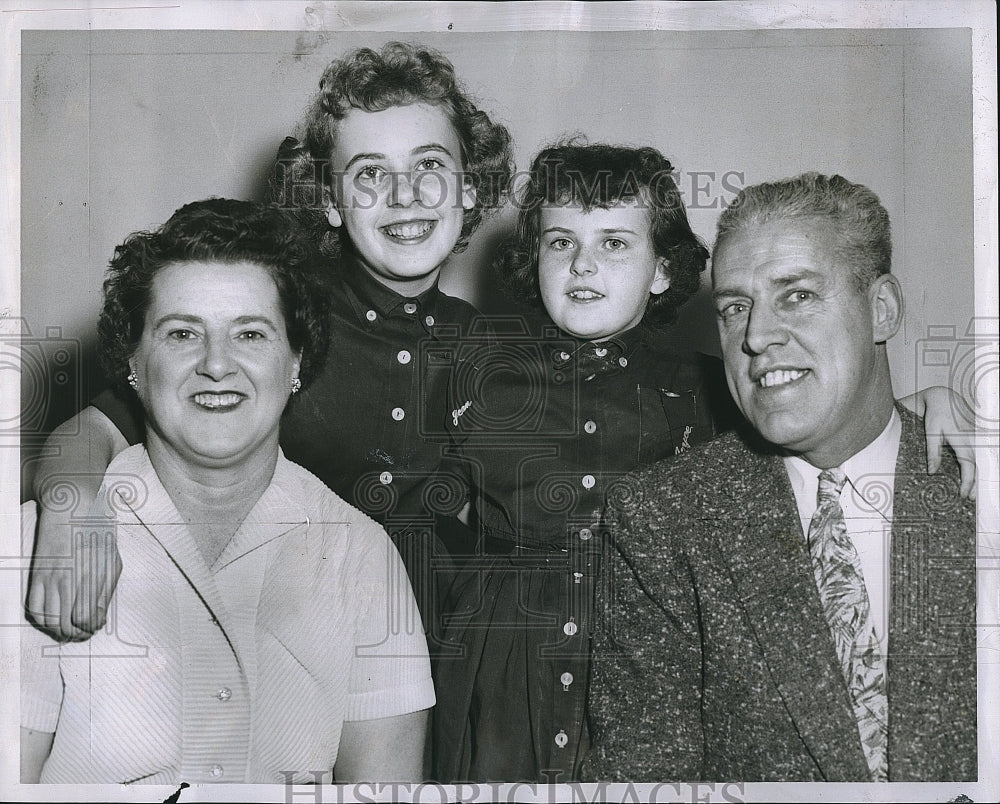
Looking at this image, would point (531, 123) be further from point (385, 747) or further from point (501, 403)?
point (385, 747)

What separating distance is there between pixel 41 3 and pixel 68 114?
21cm

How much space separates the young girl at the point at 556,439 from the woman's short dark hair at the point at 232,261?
271mm

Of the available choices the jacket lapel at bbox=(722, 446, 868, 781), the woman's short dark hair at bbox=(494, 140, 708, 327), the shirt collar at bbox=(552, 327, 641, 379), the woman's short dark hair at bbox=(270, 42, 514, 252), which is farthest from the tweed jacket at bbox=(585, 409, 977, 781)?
the woman's short dark hair at bbox=(270, 42, 514, 252)

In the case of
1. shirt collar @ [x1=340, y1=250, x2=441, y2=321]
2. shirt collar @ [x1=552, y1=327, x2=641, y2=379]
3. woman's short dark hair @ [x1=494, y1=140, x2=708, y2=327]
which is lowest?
shirt collar @ [x1=552, y1=327, x2=641, y2=379]

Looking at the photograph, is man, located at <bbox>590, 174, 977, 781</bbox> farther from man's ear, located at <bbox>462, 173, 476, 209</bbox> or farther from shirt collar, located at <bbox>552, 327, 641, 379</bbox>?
man's ear, located at <bbox>462, 173, 476, 209</bbox>

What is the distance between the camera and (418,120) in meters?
1.67

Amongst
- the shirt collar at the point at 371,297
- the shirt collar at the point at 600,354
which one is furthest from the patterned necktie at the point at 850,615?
the shirt collar at the point at 371,297

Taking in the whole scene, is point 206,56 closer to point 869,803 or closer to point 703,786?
point 703,786

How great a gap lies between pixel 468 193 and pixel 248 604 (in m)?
0.81

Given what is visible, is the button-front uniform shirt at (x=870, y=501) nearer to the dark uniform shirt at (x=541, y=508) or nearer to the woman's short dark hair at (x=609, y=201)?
the dark uniform shirt at (x=541, y=508)

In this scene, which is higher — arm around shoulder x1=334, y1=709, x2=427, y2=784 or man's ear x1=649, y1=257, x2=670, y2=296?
man's ear x1=649, y1=257, x2=670, y2=296

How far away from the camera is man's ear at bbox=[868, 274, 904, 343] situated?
1668mm

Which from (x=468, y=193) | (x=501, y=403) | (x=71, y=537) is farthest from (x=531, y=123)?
(x=71, y=537)

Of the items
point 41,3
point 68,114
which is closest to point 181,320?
point 68,114
